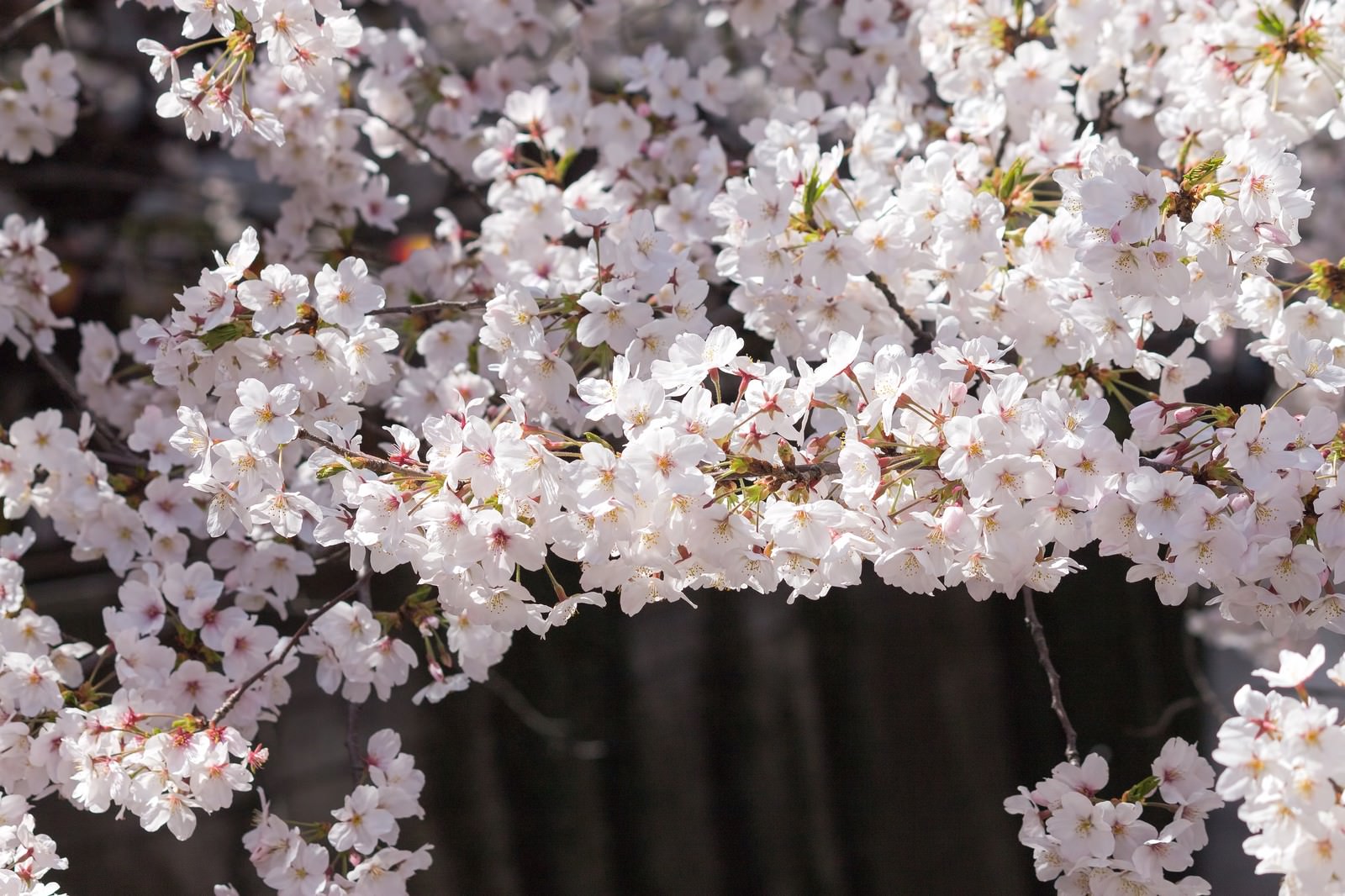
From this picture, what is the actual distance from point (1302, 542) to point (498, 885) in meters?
2.95

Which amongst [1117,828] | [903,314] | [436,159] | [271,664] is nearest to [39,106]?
[436,159]

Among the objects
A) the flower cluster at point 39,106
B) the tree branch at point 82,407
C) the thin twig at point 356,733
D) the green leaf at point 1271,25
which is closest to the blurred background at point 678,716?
the flower cluster at point 39,106

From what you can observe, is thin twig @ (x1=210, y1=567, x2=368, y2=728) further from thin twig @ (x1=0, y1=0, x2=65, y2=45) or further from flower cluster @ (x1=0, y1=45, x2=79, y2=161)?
thin twig @ (x1=0, y1=0, x2=65, y2=45)

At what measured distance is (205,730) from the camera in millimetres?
1281

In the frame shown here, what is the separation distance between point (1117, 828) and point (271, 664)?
1.00 metres

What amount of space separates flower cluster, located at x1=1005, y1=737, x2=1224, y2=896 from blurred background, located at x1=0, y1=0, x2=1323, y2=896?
2.05 m

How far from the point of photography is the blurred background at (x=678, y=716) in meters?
3.50

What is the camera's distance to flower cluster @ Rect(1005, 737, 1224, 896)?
46.4 inches

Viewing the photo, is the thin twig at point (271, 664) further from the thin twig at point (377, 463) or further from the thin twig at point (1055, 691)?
the thin twig at point (1055, 691)

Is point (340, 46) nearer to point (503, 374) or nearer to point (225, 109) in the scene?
point (225, 109)

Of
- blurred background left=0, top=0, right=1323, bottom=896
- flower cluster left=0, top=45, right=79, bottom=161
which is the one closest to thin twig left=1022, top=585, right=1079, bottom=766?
flower cluster left=0, top=45, right=79, bottom=161

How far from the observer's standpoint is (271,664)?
54.1 inches

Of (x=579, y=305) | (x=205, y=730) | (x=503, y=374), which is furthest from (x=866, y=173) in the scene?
(x=205, y=730)

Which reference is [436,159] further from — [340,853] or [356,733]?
[340,853]
